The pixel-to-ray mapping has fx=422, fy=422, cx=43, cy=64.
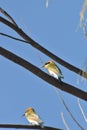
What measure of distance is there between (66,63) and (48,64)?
2740mm

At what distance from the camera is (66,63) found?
197 centimetres

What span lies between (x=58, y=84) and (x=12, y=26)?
397 millimetres

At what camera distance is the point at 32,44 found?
6.45ft

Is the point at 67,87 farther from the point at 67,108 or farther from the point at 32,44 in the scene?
the point at 67,108

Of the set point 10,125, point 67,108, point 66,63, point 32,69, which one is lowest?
point 67,108

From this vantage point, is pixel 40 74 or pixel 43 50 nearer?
pixel 40 74

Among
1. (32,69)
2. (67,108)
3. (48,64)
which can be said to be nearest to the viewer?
(32,69)

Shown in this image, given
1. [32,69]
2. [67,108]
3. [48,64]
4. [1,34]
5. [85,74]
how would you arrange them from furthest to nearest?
[48,64] < [67,108] < [1,34] < [32,69] < [85,74]

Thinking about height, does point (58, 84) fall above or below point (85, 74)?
below

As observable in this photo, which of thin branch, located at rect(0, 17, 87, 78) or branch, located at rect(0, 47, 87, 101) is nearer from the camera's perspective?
branch, located at rect(0, 47, 87, 101)

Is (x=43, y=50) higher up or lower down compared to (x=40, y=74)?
lower down

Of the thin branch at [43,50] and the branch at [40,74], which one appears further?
the thin branch at [43,50]

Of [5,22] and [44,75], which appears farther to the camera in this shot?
[5,22]

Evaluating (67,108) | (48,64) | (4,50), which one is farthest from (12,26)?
(48,64)
